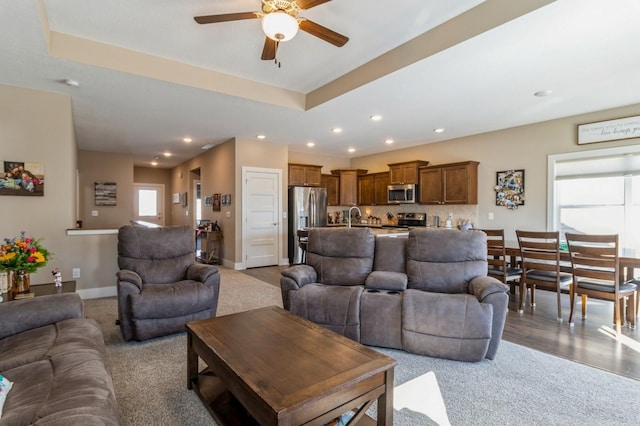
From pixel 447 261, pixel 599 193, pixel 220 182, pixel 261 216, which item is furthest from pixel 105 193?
pixel 599 193

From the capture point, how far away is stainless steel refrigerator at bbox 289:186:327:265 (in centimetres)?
714

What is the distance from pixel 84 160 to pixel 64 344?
306 inches

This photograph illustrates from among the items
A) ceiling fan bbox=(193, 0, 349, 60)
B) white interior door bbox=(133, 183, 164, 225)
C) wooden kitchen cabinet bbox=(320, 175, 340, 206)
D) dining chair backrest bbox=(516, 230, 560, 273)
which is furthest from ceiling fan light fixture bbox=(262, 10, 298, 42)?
white interior door bbox=(133, 183, 164, 225)

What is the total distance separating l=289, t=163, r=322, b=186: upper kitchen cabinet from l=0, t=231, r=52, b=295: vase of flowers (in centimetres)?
516

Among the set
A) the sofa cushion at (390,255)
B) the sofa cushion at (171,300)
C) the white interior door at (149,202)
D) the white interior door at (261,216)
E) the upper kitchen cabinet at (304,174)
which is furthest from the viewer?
the white interior door at (149,202)

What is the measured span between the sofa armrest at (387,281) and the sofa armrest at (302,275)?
58 cm

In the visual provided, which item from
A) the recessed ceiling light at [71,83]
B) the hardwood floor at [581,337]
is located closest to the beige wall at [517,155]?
the hardwood floor at [581,337]

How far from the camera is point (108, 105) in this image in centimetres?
448

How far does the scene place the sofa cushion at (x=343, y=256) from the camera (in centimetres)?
333

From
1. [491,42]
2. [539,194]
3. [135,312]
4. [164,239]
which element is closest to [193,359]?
[135,312]

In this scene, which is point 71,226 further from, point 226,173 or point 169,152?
point 169,152

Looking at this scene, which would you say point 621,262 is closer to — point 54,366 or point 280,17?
point 280,17

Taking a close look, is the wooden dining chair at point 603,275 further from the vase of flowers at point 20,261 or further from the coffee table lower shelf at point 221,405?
the vase of flowers at point 20,261

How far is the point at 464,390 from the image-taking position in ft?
7.09
